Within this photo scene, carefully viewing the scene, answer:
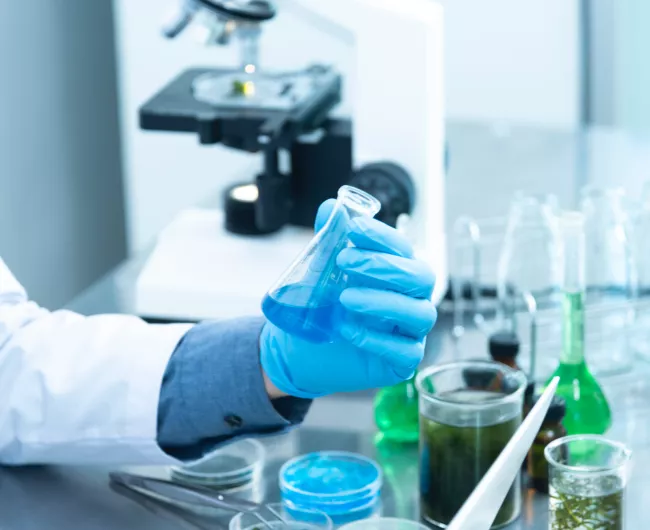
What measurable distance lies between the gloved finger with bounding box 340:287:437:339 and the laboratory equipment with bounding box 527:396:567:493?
185mm

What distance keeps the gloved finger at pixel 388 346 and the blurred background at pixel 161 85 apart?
1810 mm

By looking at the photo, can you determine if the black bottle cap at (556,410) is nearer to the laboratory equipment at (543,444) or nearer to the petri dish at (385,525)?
the laboratory equipment at (543,444)

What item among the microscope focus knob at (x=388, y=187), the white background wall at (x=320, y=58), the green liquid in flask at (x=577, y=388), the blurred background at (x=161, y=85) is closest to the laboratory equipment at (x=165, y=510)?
the green liquid in flask at (x=577, y=388)

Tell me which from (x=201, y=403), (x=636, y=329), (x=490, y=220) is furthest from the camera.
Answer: (x=490, y=220)

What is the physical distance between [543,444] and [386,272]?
0.99ft

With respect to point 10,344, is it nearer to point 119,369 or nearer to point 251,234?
point 119,369

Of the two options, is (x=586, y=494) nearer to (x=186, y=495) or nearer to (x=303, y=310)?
(x=303, y=310)

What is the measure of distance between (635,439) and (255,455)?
0.45m

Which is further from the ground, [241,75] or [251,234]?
[241,75]

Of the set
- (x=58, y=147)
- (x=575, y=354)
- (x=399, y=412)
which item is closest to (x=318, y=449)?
(x=399, y=412)

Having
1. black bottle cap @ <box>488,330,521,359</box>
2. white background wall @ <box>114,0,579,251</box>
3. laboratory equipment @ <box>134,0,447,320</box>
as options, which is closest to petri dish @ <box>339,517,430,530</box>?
black bottle cap @ <box>488,330,521,359</box>

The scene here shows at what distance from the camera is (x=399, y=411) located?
1380 mm

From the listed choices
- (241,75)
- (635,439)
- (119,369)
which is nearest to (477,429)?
(635,439)

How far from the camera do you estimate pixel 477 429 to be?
1.14m
